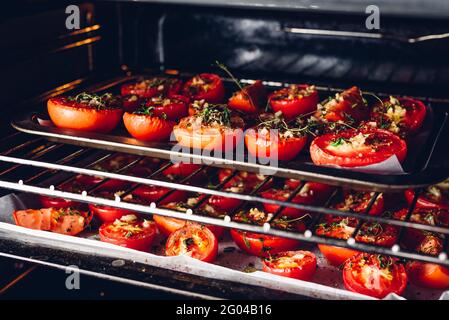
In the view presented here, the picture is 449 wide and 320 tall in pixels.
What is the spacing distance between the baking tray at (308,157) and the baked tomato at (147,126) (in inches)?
3.5

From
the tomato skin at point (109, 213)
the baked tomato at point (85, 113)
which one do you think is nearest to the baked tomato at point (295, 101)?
the baked tomato at point (85, 113)

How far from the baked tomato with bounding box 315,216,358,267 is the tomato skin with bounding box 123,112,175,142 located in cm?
68

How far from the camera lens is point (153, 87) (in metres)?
2.78

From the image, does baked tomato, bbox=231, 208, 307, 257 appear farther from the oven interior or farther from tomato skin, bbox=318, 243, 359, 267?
the oven interior

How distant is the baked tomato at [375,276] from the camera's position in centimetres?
191

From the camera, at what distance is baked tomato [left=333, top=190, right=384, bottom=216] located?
7.47ft

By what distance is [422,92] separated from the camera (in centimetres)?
267

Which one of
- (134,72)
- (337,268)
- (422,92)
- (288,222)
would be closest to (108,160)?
(134,72)

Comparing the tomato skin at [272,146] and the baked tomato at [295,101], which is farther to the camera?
the baked tomato at [295,101]

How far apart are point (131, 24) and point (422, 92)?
145 centimetres

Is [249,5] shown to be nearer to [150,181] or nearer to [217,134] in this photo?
[217,134]

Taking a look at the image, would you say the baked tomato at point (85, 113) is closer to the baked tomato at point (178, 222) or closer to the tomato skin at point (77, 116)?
the tomato skin at point (77, 116)

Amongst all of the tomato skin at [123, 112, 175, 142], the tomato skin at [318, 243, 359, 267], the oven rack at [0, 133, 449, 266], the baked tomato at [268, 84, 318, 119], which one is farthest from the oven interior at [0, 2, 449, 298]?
the tomato skin at [318, 243, 359, 267]

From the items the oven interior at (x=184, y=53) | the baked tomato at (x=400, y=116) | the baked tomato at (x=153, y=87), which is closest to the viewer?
the baked tomato at (x=400, y=116)
